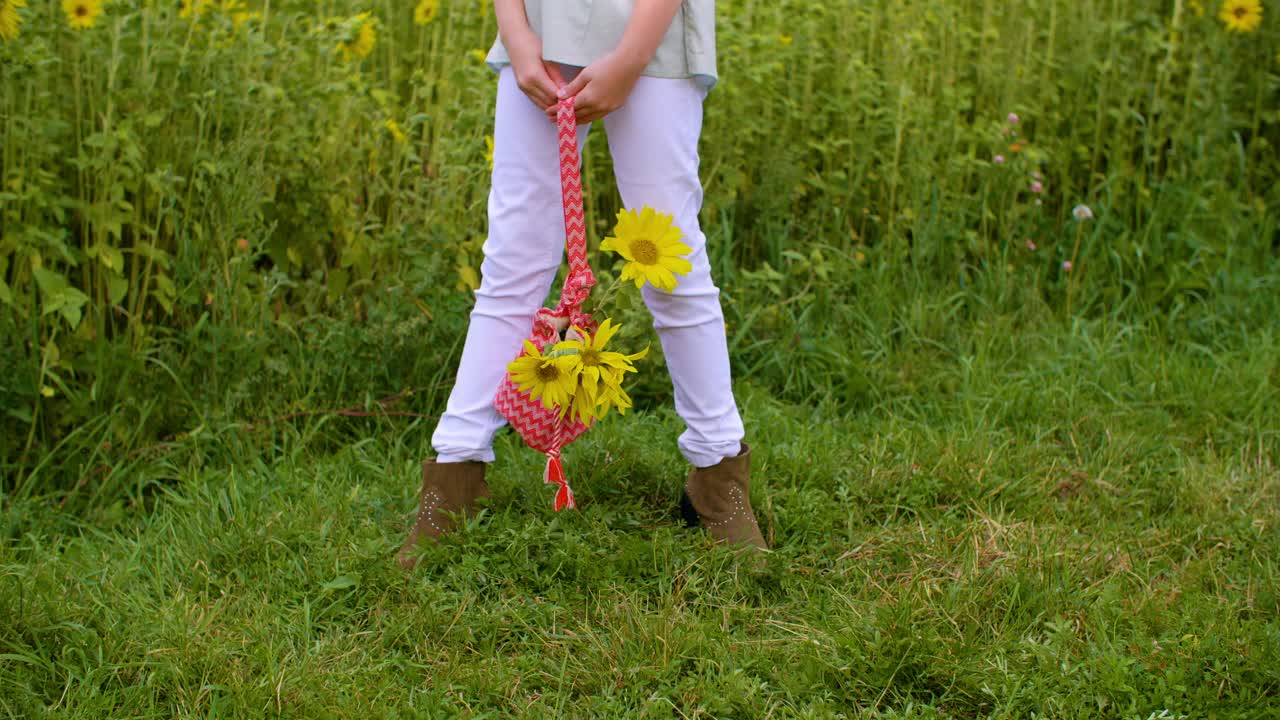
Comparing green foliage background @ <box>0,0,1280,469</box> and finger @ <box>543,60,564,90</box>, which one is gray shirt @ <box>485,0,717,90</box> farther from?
Result: green foliage background @ <box>0,0,1280,469</box>

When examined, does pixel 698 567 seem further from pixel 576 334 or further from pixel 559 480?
pixel 576 334

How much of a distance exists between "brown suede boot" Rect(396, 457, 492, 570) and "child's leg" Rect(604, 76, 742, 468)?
44 cm

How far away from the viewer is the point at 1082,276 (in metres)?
4.02

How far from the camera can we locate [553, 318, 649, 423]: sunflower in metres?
2.21

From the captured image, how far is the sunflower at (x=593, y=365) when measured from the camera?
221cm

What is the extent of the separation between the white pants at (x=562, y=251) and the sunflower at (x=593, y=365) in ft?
0.61

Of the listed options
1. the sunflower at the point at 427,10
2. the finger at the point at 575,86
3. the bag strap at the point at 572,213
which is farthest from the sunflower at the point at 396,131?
the finger at the point at 575,86

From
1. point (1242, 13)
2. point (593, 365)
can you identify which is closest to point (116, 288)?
point (593, 365)

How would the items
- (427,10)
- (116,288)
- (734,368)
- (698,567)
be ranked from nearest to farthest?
(698,567) → (116,288) → (734,368) → (427,10)

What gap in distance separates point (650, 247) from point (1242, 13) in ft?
9.99

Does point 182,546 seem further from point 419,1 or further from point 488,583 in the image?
point 419,1

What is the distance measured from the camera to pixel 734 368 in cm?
347

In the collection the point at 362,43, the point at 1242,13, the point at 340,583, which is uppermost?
the point at 1242,13

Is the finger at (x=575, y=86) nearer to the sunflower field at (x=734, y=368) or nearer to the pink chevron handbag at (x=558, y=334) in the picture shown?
→ the pink chevron handbag at (x=558, y=334)
